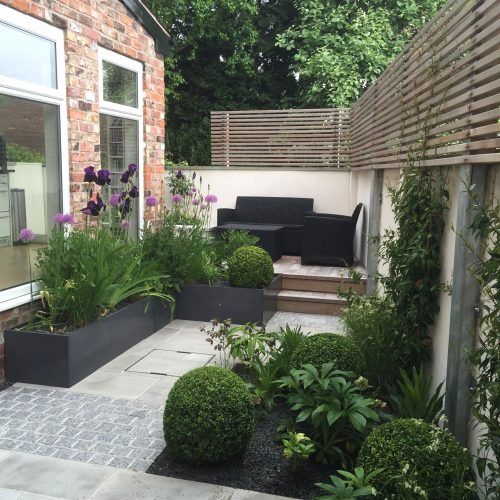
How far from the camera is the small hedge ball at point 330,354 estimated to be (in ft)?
9.86

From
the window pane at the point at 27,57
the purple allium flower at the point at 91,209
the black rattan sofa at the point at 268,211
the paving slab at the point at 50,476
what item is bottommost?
the paving slab at the point at 50,476

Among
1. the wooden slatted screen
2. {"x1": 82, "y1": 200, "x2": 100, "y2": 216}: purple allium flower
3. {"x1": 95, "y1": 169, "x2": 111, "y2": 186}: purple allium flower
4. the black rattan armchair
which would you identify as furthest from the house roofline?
the black rattan armchair

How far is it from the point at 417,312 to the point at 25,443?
2.42 metres

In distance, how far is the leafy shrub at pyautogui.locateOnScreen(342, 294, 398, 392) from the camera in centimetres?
346

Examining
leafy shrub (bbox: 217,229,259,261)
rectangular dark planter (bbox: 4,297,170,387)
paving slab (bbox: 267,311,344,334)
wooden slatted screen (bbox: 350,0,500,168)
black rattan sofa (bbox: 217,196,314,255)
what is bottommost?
paving slab (bbox: 267,311,344,334)

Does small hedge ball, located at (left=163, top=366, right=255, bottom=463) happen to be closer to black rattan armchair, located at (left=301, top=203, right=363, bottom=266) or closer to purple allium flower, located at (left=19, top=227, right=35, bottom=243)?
purple allium flower, located at (left=19, top=227, right=35, bottom=243)

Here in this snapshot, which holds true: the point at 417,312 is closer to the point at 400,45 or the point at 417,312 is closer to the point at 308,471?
the point at 308,471

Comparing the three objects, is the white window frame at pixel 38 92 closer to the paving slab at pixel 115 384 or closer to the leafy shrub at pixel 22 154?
the leafy shrub at pixel 22 154

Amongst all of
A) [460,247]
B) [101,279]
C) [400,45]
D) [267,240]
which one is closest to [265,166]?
[267,240]

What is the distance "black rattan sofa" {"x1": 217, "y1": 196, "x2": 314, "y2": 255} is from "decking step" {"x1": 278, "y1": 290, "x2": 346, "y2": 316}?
254 cm

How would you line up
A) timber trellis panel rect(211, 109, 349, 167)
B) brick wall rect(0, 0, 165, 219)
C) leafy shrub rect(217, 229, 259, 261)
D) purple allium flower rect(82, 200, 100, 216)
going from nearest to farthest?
brick wall rect(0, 0, 165, 219) < purple allium flower rect(82, 200, 100, 216) < leafy shrub rect(217, 229, 259, 261) < timber trellis panel rect(211, 109, 349, 167)

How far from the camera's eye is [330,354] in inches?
119

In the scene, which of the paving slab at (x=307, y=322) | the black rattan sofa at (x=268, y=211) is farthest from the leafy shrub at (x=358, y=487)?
the black rattan sofa at (x=268, y=211)

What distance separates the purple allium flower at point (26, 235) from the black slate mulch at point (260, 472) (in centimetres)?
206
